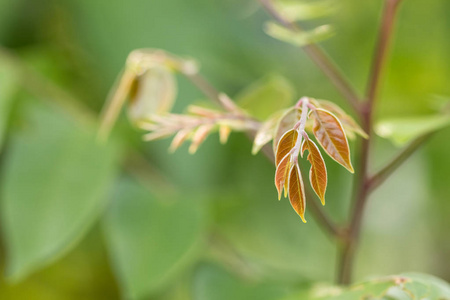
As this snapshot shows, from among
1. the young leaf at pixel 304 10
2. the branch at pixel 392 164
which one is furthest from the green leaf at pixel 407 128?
the young leaf at pixel 304 10

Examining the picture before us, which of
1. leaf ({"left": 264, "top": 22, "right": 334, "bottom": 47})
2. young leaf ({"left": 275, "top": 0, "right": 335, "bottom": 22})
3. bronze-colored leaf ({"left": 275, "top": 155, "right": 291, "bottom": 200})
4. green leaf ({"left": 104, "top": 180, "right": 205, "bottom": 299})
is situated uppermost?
bronze-colored leaf ({"left": 275, "top": 155, "right": 291, "bottom": 200})

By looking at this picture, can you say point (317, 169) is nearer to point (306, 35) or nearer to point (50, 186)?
point (306, 35)

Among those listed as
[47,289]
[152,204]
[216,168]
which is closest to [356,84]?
[216,168]

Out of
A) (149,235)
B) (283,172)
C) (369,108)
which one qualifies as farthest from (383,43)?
(149,235)

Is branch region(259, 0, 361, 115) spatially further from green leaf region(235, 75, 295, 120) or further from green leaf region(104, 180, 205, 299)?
green leaf region(104, 180, 205, 299)

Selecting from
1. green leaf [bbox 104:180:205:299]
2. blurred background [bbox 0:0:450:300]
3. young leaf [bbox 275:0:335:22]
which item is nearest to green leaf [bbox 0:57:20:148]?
blurred background [bbox 0:0:450:300]

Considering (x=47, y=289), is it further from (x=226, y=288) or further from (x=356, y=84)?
(x=356, y=84)
